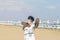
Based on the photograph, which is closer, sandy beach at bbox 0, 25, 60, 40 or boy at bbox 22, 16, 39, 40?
boy at bbox 22, 16, 39, 40

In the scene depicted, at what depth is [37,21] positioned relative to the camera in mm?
6039

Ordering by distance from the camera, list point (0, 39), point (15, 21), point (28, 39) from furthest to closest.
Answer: point (15, 21) → point (0, 39) → point (28, 39)

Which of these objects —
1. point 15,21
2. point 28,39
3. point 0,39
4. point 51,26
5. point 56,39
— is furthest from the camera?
point 15,21

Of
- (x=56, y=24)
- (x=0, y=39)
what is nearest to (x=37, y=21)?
(x=0, y=39)

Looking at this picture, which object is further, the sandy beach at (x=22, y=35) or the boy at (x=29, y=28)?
the sandy beach at (x=22, y=35)

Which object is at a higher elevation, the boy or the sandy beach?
the boy

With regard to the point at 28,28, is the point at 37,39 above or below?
below

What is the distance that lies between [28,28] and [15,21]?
1705 centimetres

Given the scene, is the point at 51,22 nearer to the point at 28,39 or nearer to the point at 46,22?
the point at 46,22

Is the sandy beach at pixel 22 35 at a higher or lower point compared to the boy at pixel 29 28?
lower

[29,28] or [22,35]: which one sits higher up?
[29,28]

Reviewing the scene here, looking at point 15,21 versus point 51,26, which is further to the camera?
point 15,21

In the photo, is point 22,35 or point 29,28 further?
point 22,35

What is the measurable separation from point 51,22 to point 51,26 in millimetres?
937
